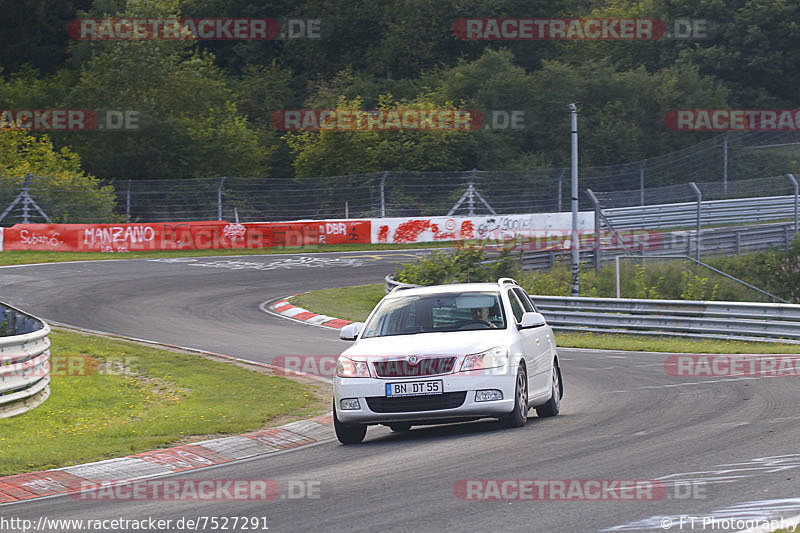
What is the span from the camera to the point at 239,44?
73.7 meters

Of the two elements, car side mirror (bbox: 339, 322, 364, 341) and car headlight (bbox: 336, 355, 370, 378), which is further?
car side mirror (bbox: 339, 322, 364, 341)

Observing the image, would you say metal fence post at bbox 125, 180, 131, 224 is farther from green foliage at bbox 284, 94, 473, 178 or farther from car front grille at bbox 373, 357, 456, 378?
car front grille at bbox 373, 357, 456, 378

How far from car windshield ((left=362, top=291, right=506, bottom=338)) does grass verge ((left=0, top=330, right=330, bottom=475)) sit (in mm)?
1937

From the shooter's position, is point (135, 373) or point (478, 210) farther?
point (478, 210)

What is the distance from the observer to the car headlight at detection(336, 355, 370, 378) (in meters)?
10.4

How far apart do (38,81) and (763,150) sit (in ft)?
134

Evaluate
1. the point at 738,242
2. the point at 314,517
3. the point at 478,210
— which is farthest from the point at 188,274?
the point at 314,517

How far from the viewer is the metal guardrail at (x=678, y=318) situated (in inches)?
816

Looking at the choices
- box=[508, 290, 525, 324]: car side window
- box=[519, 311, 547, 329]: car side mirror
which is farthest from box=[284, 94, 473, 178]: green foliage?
box=[519, 311, 547, 329]: car side mirror

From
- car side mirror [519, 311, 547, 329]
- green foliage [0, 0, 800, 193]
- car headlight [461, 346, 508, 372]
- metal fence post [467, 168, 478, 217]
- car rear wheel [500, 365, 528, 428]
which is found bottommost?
car rear wheel [500, 365, 528, 428]

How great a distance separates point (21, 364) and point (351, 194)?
91.5ft

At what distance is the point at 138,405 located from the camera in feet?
45.7

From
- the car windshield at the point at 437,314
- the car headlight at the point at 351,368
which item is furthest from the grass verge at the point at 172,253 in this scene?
the car headlight at the point at 351,368

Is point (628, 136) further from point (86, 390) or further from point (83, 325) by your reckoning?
point (86, 390)
